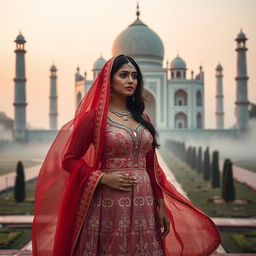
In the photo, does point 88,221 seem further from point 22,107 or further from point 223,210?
point 22,107

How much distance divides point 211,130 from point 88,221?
1906 cm

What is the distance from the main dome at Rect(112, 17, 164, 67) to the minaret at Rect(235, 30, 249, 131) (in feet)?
16.5

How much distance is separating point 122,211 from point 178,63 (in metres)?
22.9

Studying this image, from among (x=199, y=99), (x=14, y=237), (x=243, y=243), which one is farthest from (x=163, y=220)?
(x=199, y=99)

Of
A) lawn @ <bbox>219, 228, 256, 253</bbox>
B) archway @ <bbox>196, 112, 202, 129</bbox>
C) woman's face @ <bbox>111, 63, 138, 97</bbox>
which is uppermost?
archway @ <bbox>196, 112, 202, 129</bbox>

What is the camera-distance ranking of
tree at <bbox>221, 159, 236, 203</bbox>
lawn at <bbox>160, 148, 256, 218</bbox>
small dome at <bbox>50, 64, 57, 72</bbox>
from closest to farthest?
lawn at <bbox>160, 148, 256, 218</bbox>, tree at <bbox>221, 159, 236, 203</bbox>, small dome at <bbox>50, 64, 57, 72</bbox>

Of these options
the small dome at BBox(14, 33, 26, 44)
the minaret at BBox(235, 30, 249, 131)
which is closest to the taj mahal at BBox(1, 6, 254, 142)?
the minaret at BBox(235, 30, 249, 131)

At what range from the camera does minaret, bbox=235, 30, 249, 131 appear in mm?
18719

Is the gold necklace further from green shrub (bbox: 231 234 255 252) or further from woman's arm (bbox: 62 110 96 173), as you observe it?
green shrub (bbox: 231 234 255 252)

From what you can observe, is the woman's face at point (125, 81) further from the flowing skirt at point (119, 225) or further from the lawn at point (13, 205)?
the lawn at point (13, 205)

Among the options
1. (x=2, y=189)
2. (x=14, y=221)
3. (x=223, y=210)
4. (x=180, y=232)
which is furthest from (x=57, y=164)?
(x=2, y=189)

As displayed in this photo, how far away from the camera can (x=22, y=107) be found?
19391 mm

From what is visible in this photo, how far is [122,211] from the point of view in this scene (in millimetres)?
1516

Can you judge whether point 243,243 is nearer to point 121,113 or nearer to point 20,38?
point 121,113
